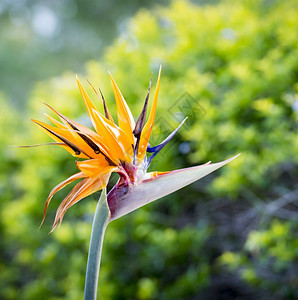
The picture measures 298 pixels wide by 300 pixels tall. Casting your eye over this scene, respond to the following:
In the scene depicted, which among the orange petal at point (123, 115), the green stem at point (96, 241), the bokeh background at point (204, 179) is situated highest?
the bokeh background at point (204, 179)

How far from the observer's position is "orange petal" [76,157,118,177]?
1.70 feet

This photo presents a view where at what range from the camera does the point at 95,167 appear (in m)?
0.54

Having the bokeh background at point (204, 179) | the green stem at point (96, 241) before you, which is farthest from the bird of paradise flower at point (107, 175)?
the bokeh background at point (204, 179)

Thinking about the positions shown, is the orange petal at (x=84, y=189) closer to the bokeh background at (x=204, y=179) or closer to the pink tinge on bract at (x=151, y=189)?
the pink tinge on bract at (x=151, y=189)

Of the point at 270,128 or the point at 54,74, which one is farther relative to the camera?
the point at 54,74

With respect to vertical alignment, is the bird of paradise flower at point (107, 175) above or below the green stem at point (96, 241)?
above

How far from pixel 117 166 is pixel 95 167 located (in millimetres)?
33

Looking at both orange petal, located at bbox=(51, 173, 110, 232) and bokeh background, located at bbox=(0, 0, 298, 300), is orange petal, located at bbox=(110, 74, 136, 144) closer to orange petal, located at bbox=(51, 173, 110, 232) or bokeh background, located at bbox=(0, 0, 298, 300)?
orange petal, located at bbox=(51, 173, 110, 232)

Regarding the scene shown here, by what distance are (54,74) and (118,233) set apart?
18.4ft

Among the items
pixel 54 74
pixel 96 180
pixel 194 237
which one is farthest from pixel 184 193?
pixel 54 74

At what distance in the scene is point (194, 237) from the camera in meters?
1.38

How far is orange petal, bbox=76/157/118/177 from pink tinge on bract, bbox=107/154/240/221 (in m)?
0.03

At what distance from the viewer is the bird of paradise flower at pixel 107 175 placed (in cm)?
53

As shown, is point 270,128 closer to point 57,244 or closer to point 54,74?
point 57,244
